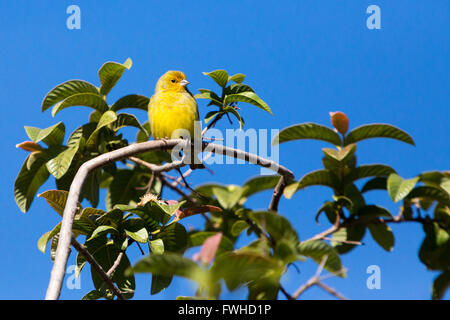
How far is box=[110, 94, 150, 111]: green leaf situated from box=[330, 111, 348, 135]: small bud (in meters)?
1.46

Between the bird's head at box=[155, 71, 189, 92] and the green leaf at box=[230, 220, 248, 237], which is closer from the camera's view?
the green leaf at box=[230, 220, 248, 237]

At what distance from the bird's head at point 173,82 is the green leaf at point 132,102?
1056 mm

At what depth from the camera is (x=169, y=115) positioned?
14.4 ft

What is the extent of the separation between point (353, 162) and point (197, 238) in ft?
5.66

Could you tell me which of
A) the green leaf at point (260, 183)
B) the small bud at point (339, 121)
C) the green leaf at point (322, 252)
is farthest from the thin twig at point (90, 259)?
the small bud at point (339, 121)

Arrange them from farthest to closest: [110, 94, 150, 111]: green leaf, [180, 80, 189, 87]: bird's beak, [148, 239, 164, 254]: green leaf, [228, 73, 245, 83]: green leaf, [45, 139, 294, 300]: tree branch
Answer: [180, 80, 189, 87]: bird's beak
[110, 94, 150, 111]: green leaf
[228, 73, 245, 83]: green leaf
[148, 239, 164, 254]: green leaf
[45, 139, 294, 300]: tree branch

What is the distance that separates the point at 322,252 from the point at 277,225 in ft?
0.60

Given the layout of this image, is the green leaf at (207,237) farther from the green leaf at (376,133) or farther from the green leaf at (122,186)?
the green leaf at (122,186)

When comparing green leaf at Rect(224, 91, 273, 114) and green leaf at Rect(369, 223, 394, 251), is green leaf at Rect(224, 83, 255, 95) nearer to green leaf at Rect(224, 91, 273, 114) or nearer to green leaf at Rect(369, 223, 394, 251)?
green leaf at Rect(224, 91, 273, 114)

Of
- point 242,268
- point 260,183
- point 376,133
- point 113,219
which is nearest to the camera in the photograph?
point 242,268

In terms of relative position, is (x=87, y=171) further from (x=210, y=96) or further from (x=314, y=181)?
(x=314, y=181)

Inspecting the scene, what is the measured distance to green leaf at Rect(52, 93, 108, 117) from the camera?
3410mm

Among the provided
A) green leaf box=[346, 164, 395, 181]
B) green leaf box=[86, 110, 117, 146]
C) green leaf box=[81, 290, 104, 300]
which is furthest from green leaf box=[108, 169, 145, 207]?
green leaf box=[346, 164, 395, 181]

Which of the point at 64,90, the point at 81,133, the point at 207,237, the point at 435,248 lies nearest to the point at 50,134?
the point at 81,133
